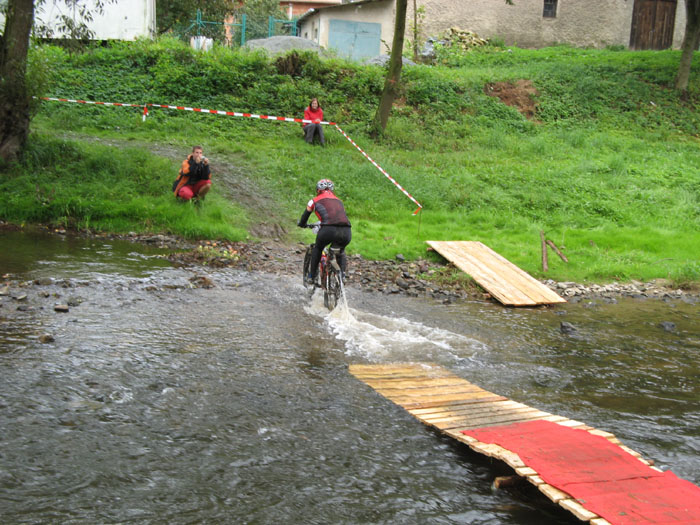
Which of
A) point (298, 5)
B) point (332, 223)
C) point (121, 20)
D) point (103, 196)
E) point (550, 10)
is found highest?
point (298, 5)

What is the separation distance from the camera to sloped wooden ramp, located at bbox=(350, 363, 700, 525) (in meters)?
4.61

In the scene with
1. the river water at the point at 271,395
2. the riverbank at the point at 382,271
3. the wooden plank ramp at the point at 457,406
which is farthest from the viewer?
the riverbank at the point at 382,271

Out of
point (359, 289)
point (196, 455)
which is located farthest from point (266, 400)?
point (359, 289)

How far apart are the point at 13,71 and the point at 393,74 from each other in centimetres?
1141

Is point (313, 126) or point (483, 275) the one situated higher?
point (313, 126)

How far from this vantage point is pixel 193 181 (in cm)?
1479

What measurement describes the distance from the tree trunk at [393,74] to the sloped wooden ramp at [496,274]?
8.35 meters

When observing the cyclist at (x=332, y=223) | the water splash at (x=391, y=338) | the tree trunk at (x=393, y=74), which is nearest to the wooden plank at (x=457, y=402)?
the water splash at (x=391, y=338)

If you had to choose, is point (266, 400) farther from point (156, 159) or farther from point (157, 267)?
point (156, 159)

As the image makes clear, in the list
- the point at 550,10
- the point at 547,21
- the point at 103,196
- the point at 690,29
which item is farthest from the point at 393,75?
the point at 550,10

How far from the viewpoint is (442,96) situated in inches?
1021

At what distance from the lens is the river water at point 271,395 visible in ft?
16.1

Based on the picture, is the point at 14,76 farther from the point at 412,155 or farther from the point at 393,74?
the point at 412,155

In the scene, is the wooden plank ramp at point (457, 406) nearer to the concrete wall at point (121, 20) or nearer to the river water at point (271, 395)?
the river water at point (271, 395)
